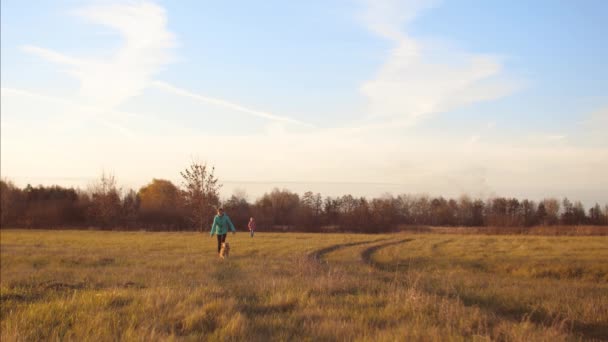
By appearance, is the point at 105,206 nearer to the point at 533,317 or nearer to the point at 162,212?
the point at 162,212

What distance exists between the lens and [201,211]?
54.6m

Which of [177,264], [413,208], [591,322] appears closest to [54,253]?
[177,264]

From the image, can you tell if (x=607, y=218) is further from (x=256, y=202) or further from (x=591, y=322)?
(x=591, y=322)

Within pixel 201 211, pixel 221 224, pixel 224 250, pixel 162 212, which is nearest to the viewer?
pixel 221 224

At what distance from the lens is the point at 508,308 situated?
30.9 feet

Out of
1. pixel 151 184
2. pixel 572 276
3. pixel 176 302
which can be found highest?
pixel 151 184

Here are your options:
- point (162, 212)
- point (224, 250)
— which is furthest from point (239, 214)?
point (224, 250)

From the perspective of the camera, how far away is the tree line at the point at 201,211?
2588 inches

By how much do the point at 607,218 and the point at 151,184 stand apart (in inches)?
3185

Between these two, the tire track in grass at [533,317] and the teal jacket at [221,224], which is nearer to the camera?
the tire track in grass at [533,317]

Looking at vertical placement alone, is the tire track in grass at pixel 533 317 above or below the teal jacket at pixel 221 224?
below

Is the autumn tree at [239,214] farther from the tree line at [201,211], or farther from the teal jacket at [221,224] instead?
the teal jacket at [221,224]

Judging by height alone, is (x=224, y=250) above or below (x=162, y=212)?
below

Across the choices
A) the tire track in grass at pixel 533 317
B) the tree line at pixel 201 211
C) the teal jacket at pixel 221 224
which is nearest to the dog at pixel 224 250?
the teal jacket at pixel 221 224
